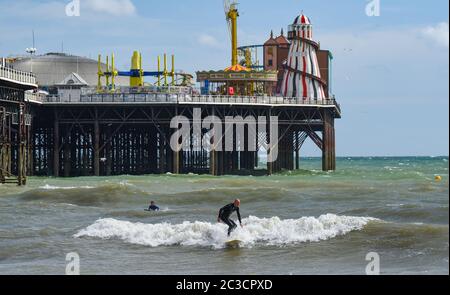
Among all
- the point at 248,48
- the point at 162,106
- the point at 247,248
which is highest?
the point at 248,48

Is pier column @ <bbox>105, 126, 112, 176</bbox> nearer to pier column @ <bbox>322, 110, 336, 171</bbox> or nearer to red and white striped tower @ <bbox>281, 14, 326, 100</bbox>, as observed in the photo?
red and white striped tower @ <bbox>281, 14, 326, 100</bbox>

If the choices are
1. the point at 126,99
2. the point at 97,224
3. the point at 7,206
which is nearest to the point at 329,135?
the point at 126,99

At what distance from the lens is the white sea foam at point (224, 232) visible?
34406 millimetres

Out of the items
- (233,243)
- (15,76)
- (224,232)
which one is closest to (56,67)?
Answer: (15,76)

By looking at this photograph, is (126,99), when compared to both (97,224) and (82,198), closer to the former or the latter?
(82,198)

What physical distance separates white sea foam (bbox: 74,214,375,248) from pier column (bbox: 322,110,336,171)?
63.1 meters

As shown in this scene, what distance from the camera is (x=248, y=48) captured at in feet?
418

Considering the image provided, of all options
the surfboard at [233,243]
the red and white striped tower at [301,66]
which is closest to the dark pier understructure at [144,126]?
the red and white striped tower at [301,66]

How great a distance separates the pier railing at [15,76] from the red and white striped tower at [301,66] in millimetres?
33585

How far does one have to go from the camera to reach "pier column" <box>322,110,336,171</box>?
102 meters

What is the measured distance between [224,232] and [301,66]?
3008 inches

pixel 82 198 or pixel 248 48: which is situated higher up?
pixel 248 48

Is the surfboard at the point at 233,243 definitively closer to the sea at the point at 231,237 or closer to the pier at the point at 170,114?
the sea at the point at 231,237
